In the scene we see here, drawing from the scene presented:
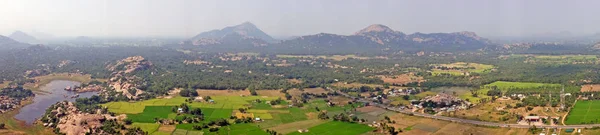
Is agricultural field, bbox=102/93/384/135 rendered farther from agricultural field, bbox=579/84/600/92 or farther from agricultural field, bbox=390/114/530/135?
agricultural field, bbox=579/84/600/92

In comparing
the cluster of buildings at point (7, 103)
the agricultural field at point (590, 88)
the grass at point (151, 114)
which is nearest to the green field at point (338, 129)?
the grass at point (151, 114)

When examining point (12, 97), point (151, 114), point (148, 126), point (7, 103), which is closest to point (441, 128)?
point (148, 126)

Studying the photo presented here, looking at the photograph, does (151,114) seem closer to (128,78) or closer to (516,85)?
(128,78)

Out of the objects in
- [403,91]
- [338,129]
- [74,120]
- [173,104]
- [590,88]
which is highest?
[590,88]

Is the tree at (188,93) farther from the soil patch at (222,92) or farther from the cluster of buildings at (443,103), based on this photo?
the cluster of buildings at (443,103)

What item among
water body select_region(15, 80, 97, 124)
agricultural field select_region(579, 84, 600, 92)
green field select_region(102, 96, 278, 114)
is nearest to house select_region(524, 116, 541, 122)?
agricultural field select_region(579, 84, 600, 92)
